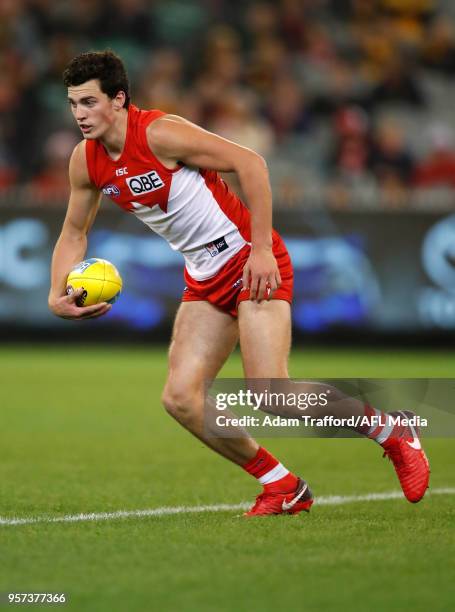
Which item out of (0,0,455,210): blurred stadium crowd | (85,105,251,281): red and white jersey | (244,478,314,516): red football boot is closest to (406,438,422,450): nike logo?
(244,478,314,516): red football boot

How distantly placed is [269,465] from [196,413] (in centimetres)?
50

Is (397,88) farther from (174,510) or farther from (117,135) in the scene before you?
(174,510)

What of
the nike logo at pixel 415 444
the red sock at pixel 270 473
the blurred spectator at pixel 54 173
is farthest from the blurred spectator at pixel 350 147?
the red sock at pixel 270 473

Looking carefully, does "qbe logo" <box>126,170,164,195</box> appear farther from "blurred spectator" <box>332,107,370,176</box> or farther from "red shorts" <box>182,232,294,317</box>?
"blurred spectator" <box>332,107,370,176</box>

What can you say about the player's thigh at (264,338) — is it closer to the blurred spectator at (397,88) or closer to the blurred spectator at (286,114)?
the blurred spectator at (286,114)

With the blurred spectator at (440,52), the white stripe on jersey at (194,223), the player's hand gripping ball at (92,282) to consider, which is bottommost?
the player's hand gripping ball at (92,282)

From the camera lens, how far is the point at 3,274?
1583 centimetres

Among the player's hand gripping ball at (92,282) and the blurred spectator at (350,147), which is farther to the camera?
the blurred spectator at (350,147)

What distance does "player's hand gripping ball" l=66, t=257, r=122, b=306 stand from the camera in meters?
6.59

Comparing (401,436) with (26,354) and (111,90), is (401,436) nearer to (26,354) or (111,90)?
(111,90)

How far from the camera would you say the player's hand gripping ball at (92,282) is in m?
6.59

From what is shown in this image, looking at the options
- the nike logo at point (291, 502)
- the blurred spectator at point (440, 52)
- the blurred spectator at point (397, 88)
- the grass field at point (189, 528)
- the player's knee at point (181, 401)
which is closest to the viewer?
the grass field at point (189, 528)

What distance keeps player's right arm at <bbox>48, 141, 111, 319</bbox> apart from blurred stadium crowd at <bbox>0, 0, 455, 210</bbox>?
936 cm

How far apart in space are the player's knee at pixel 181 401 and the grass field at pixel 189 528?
0.51 metres
